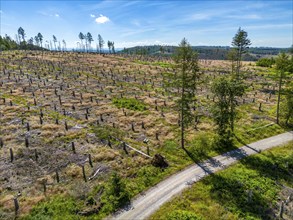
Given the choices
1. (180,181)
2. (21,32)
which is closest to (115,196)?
(180,181)

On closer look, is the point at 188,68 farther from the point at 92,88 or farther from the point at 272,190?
the point at 92,88

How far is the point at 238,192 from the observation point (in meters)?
20.3

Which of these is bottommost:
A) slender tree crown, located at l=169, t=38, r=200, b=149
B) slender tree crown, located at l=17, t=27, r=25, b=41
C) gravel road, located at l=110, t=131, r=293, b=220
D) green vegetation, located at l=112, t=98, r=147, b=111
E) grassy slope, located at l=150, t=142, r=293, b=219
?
grassy slope, located at l=150, t=142, r=293, b=219

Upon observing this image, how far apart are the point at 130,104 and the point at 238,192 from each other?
86.0 feet

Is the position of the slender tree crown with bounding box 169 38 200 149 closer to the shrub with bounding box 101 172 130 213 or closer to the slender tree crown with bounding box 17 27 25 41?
the shrub with bounding box 101 172 130 213

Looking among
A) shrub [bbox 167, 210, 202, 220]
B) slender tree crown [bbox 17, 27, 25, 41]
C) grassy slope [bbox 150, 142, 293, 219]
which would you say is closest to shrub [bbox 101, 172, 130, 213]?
grassy slope [bbox 150, 142, 293, 219]

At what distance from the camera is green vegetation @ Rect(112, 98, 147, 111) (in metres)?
41.3

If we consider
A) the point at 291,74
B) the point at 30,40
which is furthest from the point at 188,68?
the point at 30,40

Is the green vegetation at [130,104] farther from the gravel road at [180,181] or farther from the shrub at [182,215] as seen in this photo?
the shrub at [182,215]

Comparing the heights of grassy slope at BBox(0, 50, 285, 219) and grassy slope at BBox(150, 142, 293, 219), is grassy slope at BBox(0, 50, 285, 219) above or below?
above

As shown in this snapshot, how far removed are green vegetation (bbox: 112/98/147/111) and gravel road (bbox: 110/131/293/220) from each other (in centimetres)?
1861

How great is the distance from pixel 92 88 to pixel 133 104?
51.3ft

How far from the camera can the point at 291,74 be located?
7956cm

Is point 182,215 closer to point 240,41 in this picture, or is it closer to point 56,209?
point 56,209
